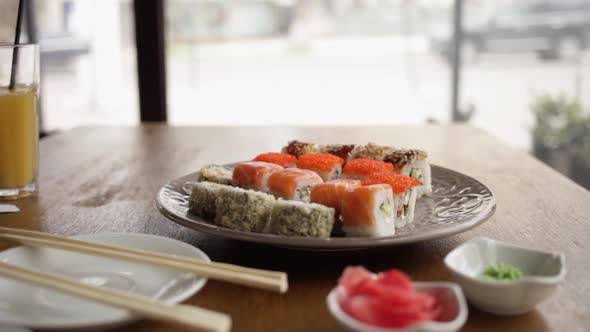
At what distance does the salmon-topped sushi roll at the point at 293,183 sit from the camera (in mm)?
1093

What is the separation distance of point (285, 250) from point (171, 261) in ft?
0.88

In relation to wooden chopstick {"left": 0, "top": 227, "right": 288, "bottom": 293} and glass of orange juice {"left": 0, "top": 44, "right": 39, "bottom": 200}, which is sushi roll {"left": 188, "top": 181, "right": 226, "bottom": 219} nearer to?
wooden chopstick {"left": 0, "top": 227, "right": 288, "bottom": 293}

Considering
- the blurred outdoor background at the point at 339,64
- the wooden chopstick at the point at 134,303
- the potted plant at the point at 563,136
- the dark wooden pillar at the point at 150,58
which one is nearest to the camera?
the wooden chopstick at the point at 134,303

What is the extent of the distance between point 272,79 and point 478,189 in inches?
131

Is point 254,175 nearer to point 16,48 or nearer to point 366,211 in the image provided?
point 366,211

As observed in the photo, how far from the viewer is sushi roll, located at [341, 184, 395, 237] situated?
0.97 metres

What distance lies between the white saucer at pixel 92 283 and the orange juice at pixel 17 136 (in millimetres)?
488

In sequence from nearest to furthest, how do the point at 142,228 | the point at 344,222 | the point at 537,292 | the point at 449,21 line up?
1. the point at 537,292
2. the point at 344,222
3. the point at 142,228
4. the point at 449,21

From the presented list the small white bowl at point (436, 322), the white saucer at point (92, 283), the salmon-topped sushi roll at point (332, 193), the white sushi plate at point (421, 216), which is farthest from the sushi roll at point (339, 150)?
the small white bowl at point (436, 322)

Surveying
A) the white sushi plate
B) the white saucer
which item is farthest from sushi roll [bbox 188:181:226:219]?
the white saucer

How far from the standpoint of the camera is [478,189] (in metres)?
1.21

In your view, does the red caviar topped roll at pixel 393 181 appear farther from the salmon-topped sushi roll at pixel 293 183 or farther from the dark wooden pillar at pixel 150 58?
the dark wooden pillar at pixel 150 58

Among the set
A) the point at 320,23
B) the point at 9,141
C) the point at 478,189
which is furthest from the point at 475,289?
the point at 320,23

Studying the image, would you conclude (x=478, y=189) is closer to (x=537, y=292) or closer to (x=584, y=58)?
(x=537, y=292)
